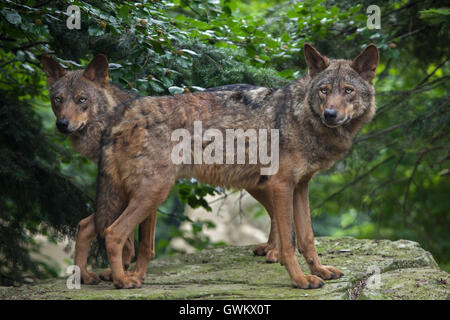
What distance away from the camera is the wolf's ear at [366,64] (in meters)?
5.31

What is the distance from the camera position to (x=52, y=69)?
6160mm

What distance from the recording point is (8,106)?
7.24m

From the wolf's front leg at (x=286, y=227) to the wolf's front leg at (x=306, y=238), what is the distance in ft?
1.01

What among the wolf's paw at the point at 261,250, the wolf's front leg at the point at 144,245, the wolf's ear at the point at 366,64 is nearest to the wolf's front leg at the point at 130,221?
the wolf's front leg at the point at 144,245

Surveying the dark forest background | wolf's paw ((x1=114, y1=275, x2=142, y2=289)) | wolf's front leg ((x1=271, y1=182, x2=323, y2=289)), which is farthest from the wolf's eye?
wolf's paw ((x1=114, y1=275, x2=142, y2=289))

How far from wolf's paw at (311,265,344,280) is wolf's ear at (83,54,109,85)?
10.9ft

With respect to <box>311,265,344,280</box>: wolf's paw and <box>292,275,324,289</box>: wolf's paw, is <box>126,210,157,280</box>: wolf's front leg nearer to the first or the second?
<box>292,275,324,289</box>: wolf's paw

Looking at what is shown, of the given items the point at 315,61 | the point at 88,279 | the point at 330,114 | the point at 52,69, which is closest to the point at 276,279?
the point at 330,114

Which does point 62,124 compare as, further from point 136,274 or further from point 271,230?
point 271,230

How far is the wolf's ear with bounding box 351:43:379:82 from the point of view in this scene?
17.4 feet

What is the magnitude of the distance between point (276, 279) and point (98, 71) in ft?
10.5

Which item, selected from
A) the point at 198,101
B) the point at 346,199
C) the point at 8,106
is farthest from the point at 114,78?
the point at 346,199

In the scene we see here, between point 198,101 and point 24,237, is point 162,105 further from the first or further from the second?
point 24,237
